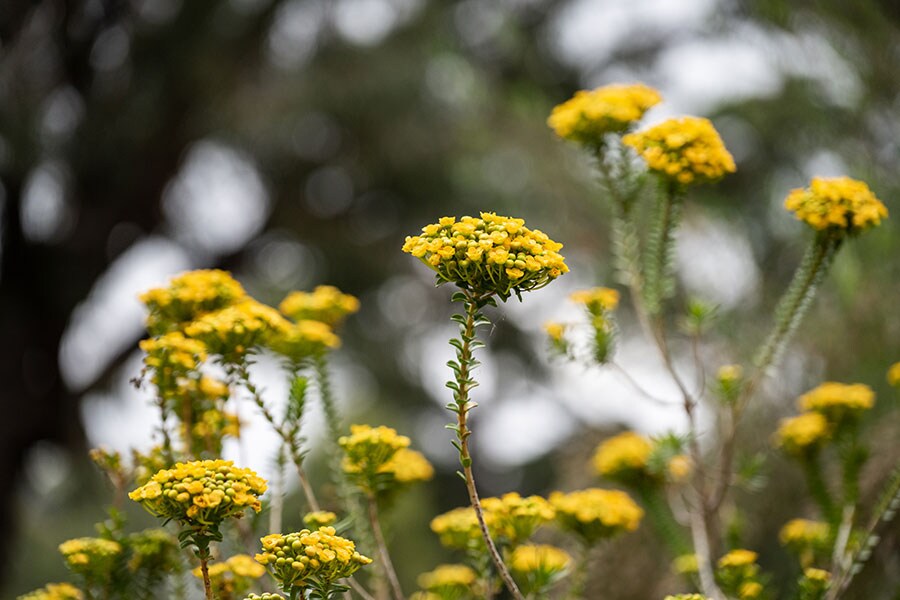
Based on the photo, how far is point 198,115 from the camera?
3078 mm

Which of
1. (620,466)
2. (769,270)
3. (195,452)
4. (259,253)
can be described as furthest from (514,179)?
(195,452)

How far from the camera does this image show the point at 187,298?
0.90 m

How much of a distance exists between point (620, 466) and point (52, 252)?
8.28 ft

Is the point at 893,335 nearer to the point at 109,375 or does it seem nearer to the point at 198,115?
the point at 198,115

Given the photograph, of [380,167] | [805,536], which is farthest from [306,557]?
[380,167]

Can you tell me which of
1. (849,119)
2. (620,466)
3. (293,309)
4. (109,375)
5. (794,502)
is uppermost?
(109,375)

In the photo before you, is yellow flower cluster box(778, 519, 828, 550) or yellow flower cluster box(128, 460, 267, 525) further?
yellow flower cluster box(778, 519, 828, 550)

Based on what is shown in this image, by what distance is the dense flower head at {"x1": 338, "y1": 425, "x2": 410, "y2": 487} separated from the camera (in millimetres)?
817

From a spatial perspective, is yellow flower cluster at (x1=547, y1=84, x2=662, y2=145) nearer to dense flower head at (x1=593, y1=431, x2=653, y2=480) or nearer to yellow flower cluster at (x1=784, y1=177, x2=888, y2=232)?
yellow flower cluster at (x1=784, y1=177, x2=888, y2=232)

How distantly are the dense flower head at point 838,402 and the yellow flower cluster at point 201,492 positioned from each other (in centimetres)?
69

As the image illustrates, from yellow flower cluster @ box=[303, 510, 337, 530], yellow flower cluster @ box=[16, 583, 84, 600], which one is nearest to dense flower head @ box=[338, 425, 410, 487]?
yellow flower cluster @ box=[303, 510, 337, 530]

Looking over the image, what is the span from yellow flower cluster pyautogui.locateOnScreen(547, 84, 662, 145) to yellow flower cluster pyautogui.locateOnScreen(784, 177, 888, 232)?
196 millimetres

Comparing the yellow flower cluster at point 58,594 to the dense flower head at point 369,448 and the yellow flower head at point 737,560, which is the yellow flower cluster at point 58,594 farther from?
the yellow flower head at point 737,560

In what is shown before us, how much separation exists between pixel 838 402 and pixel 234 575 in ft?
2.30
